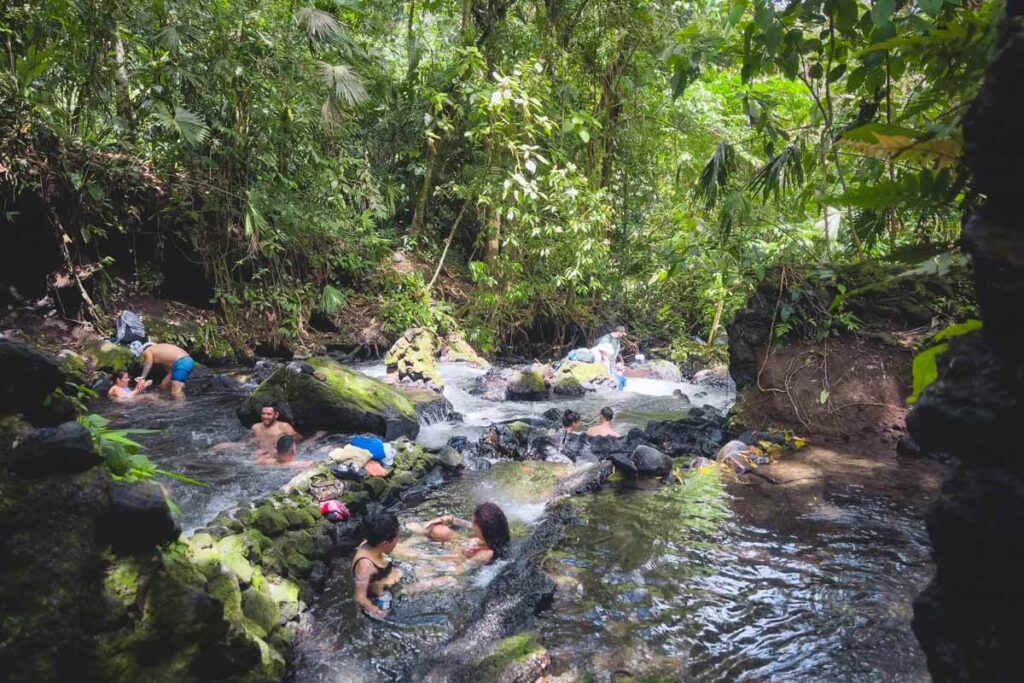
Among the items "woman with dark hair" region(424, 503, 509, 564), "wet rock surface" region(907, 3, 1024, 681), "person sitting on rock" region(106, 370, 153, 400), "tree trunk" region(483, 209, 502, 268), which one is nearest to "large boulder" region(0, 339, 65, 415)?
"woman with dark hair" region(424, 503, 509, 564)

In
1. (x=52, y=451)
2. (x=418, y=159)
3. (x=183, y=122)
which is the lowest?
(x=52, y=451)

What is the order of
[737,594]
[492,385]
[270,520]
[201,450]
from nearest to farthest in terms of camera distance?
[737,594] < [270,520] < [201,450] < [492,385]

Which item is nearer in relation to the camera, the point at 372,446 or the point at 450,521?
the point at 450,521

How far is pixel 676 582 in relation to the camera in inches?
178

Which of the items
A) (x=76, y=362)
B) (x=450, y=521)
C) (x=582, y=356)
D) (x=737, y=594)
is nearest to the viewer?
(x=737, y=594)

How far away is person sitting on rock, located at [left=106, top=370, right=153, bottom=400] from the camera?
907 centimetres

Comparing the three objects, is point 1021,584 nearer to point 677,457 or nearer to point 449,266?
point 677,457

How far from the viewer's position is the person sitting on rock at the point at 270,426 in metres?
7.79

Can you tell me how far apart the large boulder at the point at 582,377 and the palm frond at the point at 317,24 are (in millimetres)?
7584

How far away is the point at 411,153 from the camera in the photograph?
1580cm

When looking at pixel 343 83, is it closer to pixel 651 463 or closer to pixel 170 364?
pixel 170 364

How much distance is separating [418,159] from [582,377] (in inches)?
285

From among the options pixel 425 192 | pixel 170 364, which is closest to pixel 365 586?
pixel 170 364

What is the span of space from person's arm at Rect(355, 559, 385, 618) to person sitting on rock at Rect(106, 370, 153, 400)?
6264 millimetres
